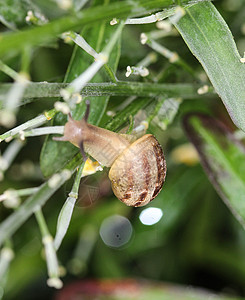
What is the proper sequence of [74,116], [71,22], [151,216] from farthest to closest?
[151,216], [74,116], [71,22]

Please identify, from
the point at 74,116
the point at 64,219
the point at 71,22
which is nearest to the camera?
the point at 71,22

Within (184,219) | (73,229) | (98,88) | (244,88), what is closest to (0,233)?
(98,88)

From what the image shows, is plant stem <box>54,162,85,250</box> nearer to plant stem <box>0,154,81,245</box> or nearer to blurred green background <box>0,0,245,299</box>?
plant stem <box>0,154,81,245</box>

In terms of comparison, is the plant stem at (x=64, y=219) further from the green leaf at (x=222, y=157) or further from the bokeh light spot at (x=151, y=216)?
the bokeh light spot at (x=151, y=216)

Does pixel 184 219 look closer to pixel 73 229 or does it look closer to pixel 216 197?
pixel 216 197

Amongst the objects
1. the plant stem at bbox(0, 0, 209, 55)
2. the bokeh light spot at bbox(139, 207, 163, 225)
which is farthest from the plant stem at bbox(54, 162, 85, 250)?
the bokeh light spot at bbox(139, 207, 163, 225)

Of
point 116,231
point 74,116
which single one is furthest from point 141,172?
point 116,231

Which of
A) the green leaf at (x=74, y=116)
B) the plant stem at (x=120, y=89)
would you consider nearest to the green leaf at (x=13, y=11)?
the green leaf at (x=74, y=116)

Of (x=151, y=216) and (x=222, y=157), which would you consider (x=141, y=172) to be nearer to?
(x=222, y=157)
